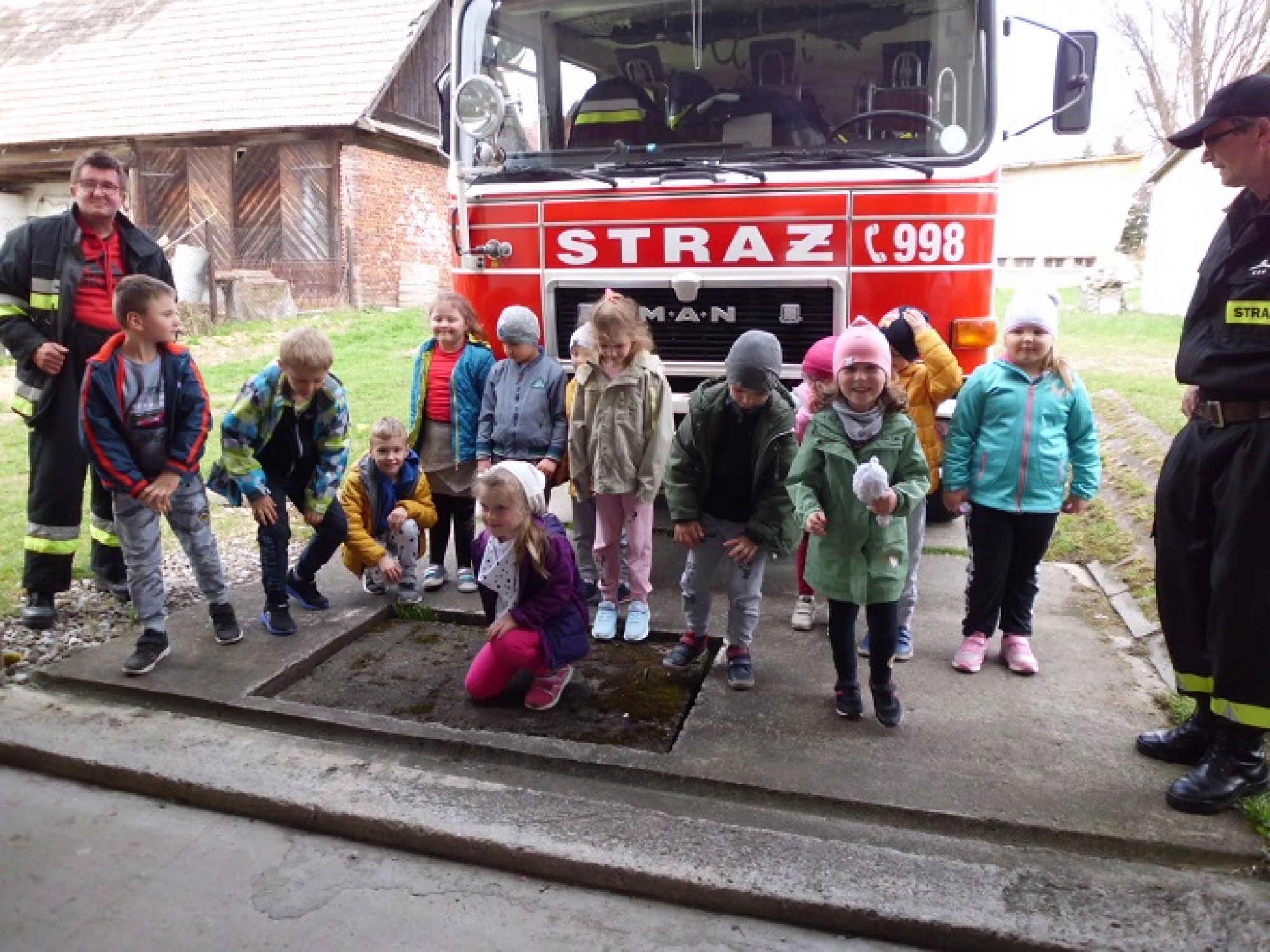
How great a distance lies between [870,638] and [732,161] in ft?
8.17

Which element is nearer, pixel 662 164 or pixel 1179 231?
pixel 662 164

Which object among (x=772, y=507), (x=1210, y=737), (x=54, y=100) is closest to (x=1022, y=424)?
(x=772, y=507)

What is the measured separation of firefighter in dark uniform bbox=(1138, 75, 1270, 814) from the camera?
288 centimetres

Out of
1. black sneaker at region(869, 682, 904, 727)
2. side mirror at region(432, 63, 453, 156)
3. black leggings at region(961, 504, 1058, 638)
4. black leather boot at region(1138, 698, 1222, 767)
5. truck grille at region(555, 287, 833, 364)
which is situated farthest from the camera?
side mirror at region(432, 63, 453, 156)

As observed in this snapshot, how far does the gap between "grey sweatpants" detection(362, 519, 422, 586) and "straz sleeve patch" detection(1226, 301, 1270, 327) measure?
Answer: 3451mm

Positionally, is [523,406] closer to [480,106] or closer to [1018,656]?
[480,106]

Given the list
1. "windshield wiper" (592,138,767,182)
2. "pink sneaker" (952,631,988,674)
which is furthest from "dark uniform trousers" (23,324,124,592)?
"pink sneaker" (952,631,988,674)

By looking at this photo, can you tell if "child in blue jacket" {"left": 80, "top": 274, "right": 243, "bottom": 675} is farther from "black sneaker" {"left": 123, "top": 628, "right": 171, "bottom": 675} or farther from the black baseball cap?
the black baseball cap

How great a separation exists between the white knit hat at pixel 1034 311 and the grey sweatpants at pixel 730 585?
52.5 inches

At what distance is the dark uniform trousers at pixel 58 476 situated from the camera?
4.39 meters

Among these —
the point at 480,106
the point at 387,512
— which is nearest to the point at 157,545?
the point at 387,512

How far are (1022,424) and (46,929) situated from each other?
3581 millimetres

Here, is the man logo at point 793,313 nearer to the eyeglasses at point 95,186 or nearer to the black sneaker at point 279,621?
the black sneaker at point 279,621

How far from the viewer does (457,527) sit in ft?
16.6
